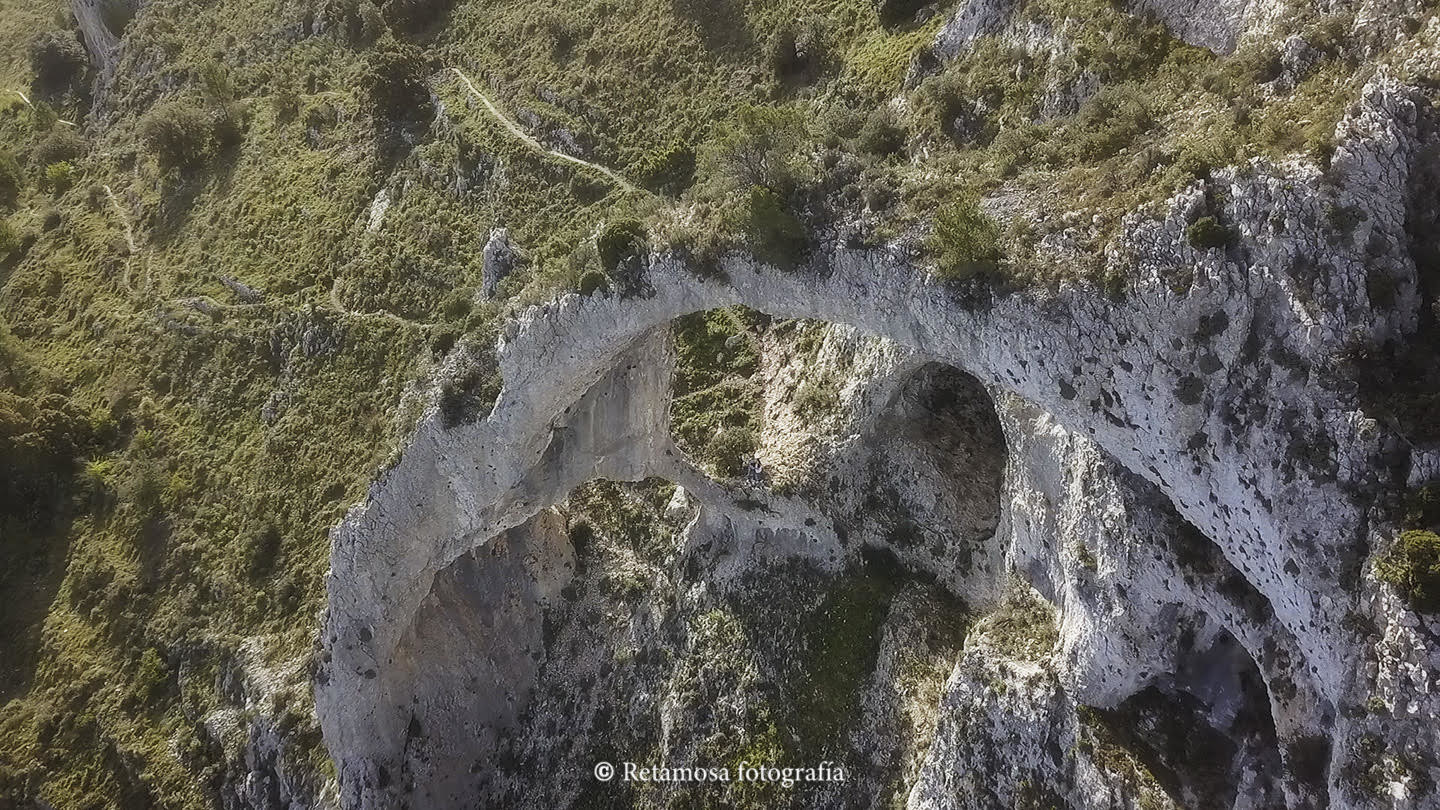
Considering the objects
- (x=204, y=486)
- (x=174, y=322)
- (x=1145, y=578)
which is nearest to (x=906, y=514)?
(x=1145, y=578)

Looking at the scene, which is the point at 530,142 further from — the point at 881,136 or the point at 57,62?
the point at 57,62

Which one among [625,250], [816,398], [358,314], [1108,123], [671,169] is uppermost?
[671,169]

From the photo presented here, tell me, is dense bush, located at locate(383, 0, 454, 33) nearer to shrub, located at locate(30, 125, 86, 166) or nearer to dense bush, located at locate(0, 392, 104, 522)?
dense bush, located at locate(0, 392, 104, 522)

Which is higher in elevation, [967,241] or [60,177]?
[60,177]

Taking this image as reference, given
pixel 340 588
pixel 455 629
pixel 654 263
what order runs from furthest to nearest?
1. pixel 455 629
2. pixel 340 588
3. pixel 654 263

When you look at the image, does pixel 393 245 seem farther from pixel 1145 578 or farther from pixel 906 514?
pixel 1145 578

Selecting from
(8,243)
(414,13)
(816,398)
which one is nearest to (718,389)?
(816,398)

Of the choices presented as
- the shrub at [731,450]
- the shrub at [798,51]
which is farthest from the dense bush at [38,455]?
the shrub at [798,51]

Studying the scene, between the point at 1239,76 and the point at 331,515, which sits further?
the point at 331,515
